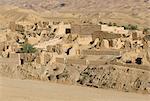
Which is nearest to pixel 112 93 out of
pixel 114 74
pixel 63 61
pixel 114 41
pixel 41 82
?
pixel 114 74

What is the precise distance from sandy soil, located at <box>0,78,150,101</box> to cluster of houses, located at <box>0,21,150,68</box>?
4.33 m

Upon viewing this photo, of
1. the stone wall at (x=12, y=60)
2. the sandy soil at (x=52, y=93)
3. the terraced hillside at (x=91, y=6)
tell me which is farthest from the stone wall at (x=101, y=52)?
the terraced hillside at (x=91, y=6)

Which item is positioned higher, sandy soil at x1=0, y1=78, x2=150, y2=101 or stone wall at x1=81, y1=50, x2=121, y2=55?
stone wall at x1=81, y1=50, x2=121, y2=55

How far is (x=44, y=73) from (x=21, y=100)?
604cm

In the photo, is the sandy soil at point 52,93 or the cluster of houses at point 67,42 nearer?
the sandy soil at point 52,93

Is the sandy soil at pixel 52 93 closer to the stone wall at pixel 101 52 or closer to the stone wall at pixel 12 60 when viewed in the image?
the stone wall at pixel 12 60

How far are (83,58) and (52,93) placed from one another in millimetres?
7699

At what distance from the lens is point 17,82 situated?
15219mm

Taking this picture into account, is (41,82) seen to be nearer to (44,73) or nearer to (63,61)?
(44,73)

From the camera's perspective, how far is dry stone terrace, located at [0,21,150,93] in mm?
15755

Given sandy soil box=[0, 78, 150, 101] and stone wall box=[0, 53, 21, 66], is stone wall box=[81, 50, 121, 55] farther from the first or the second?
sandy soil box=[0, 78, 150, 101]

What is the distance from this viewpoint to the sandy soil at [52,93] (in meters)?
12.3

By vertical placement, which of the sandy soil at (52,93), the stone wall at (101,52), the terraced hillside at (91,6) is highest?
the terraced hillside at (91,6)

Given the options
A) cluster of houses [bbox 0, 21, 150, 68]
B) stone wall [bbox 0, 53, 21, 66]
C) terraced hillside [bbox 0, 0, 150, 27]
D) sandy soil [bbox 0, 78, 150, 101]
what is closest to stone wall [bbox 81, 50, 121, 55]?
cluster of houses [bbox 0, 21, 150, 68]
